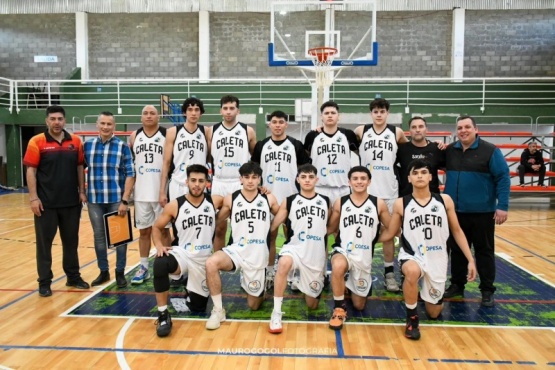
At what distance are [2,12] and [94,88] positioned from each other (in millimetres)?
4839

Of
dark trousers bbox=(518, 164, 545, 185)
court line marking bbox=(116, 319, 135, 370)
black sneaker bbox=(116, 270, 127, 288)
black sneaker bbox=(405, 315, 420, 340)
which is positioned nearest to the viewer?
court line marking bbox=(116, 319, 135, 370)

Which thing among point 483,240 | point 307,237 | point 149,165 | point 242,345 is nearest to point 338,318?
point 307,237

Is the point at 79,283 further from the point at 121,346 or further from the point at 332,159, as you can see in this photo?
the point at 332,159

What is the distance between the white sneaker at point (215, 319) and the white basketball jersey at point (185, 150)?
1.66m

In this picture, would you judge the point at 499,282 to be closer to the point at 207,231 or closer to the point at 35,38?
the point at 207,231

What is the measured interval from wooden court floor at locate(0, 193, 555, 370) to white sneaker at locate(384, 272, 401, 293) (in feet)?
3.25

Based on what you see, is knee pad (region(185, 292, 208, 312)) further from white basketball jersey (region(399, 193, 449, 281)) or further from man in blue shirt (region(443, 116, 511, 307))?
man in blue shirt (region(443, 116, 511, 307))

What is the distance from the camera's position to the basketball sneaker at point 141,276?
17.8 feet

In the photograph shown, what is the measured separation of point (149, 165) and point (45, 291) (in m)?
1.76

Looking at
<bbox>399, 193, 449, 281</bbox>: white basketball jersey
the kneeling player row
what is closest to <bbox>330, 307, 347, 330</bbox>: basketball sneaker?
the kneeling player row

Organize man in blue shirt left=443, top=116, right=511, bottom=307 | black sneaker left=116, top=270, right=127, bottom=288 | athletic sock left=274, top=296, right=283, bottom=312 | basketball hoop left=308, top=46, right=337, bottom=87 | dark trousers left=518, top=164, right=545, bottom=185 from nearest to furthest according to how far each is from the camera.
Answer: athletic sock left=274, top=296, right=283, bottom=312 < man in blue shirt left=443, top=116, right=511, bottom=307 < black sneaker left=116, top=270, right=127, bottom=288 < basketball hoop left=308, top=46, right=337, bottom=87 < dark trousers left=518, top=164, right=545, bottom=185

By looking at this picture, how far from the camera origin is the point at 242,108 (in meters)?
15.8

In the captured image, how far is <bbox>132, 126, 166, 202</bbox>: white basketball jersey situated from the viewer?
533cm

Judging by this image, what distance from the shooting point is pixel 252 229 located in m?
4.47
